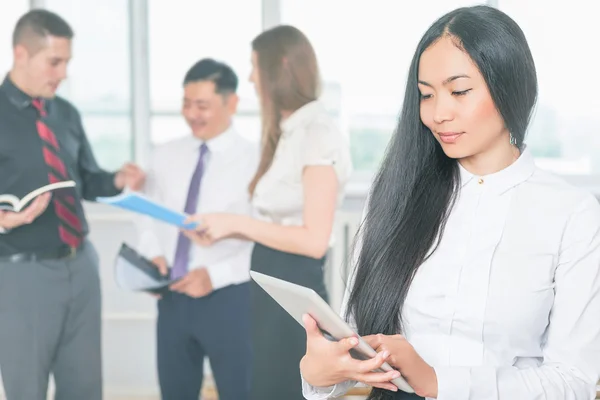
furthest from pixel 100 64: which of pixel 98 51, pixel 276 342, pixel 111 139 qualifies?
pixel 276 342

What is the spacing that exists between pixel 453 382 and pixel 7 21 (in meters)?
3.49

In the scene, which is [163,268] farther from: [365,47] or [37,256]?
[365,47]

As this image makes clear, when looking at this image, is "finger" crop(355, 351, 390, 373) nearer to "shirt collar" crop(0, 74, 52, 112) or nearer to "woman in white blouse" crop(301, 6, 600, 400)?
"woman in white blouse" crop(301, 6, 600, 400)

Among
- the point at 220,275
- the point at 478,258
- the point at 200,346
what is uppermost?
the point at 478,258

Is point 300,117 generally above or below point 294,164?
above

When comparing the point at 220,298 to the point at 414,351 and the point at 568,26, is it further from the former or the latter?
the point at 568,26

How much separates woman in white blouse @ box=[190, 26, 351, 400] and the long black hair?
1.04m

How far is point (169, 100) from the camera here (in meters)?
4.16

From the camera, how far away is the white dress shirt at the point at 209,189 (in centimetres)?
299

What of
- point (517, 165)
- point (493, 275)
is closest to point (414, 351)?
point (493, 275)

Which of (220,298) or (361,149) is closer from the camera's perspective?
(220,298)

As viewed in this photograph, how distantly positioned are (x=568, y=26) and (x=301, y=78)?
1.94 m

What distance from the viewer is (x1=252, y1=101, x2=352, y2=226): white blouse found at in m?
2.57

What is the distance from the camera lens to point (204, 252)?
301 centimetres
